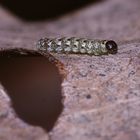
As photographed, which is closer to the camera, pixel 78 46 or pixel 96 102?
pixel 96 102

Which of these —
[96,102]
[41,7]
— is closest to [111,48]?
[96,102]

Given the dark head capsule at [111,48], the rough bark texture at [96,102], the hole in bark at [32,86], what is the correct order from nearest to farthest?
the rough bark texture at [96,102] < the hole in bark at [32,86] < the dark head capsule at [111,48]

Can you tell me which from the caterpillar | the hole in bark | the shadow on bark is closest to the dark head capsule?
the caterpillar

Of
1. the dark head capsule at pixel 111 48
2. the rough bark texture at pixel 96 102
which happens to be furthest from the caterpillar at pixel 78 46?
the rough bark texture at pixel 96 102

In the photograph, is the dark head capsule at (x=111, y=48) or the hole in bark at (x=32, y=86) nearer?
the hole in bark at (x=32, y=86)

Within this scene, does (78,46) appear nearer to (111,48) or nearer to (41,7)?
(111,48)

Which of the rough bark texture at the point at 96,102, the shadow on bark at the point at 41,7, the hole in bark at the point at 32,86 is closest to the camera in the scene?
the rough bark texture at the point at 96,102

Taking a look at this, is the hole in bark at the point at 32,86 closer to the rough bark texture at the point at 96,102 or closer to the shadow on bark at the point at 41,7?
the rough bark texture at the point at 96,102

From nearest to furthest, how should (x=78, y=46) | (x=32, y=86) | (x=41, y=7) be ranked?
(x=32, y=86)
(x=78, y=46)
(x=41, y=7)
